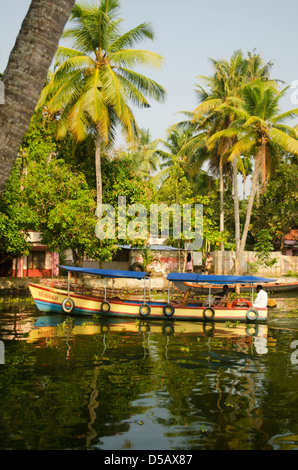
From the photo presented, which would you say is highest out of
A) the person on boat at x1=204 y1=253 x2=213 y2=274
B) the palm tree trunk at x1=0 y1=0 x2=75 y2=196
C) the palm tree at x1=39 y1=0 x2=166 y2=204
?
the palm tree at x1=39 y1=0 x2=166 y2=204

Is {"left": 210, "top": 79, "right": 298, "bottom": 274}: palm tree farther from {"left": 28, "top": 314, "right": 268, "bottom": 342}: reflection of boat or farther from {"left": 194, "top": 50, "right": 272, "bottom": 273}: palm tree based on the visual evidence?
{"left": 28, "top": 314, "right": 268, "bottom": 342}: reflection of boat

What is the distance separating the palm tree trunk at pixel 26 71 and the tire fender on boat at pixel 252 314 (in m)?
16.0

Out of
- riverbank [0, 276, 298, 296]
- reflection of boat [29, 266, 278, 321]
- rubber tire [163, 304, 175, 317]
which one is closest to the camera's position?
reflection of boat [29, 266, 278, 321]

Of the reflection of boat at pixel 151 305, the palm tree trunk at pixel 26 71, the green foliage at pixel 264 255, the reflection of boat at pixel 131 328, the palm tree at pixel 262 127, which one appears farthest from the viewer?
the green foliage at pixel 264 255

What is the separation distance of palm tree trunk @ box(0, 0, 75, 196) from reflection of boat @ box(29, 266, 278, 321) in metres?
14.8

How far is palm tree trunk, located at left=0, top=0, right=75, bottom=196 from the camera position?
5.13 meters

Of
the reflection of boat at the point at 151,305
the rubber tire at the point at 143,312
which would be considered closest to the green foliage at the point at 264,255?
the reflection of boat at the point at 151,305

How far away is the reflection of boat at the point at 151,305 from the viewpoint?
64.5 feet

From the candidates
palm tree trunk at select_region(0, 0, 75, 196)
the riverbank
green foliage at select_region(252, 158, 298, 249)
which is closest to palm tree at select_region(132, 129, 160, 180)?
green foliage at select_region(252, 158, 298, 249)

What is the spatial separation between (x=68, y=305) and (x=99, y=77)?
13.8 m

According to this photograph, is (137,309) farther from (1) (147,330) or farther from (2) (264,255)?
(2) (264,255)

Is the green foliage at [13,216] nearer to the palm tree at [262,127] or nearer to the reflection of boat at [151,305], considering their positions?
the reflection of boat at [151,305]

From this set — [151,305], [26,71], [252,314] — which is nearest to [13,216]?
[151,305]
